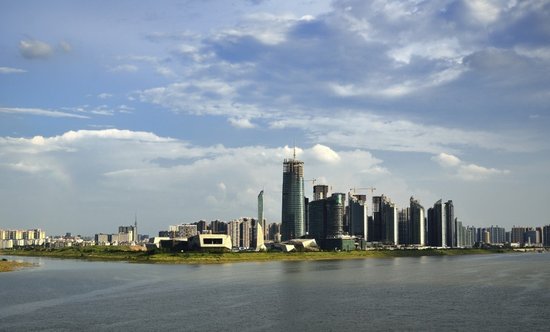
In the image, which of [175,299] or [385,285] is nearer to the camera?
[175,299]

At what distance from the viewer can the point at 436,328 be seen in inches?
2317

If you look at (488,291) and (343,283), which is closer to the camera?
(488,291)

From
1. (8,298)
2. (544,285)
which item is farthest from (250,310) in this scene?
(544,285)

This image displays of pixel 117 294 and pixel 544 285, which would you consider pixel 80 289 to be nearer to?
→ pixel 117 294

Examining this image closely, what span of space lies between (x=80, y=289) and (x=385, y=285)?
5394 centimetres

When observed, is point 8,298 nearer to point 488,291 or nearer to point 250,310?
point 250,310

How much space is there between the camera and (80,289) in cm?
9806

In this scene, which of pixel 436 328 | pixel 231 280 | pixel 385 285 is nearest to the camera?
pixel 436 328

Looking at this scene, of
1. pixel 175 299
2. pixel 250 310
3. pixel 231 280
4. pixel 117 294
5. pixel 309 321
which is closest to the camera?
pixel 309 321

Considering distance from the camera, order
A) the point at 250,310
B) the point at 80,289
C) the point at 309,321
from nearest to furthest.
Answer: the point at 309,321 → the point at 250,310 → the point at 80,289

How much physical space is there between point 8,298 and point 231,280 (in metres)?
44.2

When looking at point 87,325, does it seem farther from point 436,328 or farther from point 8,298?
point 436,328

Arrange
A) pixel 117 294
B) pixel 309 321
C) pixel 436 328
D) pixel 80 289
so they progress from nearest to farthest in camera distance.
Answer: pixel 436 328 → pixel 309 321 → pixel 117 294 → pixel 80 289

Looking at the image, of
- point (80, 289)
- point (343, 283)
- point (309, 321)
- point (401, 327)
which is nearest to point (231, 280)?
point (343, 283)
